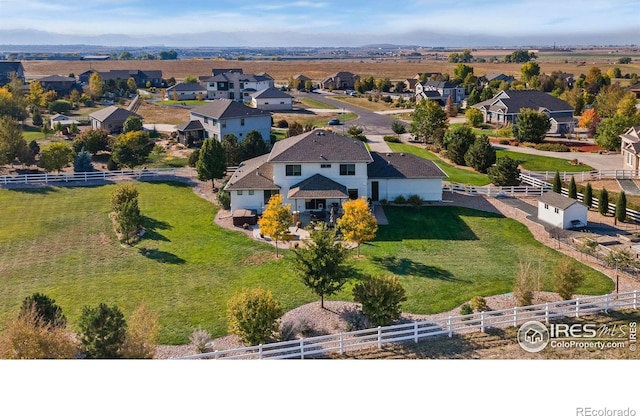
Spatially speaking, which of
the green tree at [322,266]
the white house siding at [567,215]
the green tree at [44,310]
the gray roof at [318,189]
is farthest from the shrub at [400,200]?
the green tree at [44,310]

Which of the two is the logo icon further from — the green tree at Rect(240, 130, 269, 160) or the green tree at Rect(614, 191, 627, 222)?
the green tree at Rect(240, 130, 269, 160)

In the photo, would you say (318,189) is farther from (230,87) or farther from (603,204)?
(230,87)

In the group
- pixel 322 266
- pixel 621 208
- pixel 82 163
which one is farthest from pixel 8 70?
pixel 621 208

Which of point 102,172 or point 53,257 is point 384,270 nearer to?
point 53,257

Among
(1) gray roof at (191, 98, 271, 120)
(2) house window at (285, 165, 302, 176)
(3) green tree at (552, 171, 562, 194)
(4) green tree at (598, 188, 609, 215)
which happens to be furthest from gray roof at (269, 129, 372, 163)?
(1) gray roof at (191, 98, 271, 120)

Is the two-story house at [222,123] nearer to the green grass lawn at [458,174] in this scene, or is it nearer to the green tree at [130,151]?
the green tree at [130,151]
